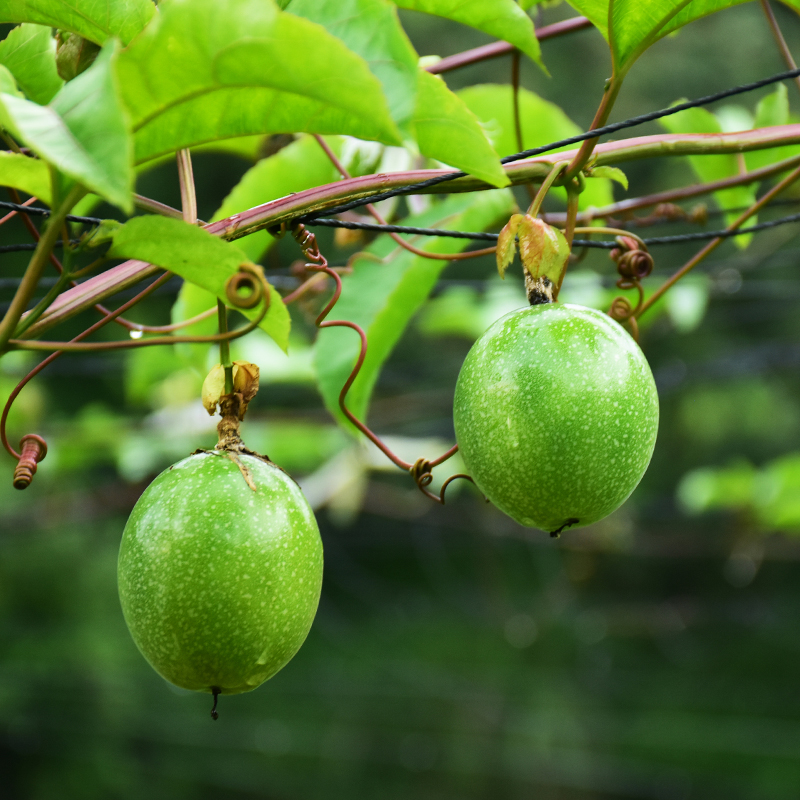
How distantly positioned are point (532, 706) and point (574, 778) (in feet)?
1.79

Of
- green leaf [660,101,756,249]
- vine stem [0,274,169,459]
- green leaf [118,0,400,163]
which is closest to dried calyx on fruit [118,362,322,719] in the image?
vine stem [0,274,169,459]

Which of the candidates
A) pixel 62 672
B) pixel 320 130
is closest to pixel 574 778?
pixel 62 672

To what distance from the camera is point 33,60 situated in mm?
596

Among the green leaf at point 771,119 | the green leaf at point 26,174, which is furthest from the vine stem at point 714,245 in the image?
the green leaf at point 26,174

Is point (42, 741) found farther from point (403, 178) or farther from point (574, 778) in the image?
point (403, 178)

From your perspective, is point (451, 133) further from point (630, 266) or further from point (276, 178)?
point (276, 178)

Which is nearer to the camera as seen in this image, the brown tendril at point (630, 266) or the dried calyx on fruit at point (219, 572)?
the dried calyx on fruit at point (219, 572)

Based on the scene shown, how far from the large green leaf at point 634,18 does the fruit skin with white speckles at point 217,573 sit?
363 mm

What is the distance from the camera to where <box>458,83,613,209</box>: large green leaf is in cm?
93

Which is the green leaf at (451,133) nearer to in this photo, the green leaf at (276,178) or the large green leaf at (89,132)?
the large green leaf at (89,132)

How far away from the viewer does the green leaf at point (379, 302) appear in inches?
30.5

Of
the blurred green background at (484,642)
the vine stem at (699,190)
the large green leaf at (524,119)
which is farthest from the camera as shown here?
the blurred green background at (484,642)

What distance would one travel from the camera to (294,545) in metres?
0.52

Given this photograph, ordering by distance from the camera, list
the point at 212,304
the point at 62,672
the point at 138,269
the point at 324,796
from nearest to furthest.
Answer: the point at 138,269, the point at 212,304, the point at 62,672, the point at 324,796
